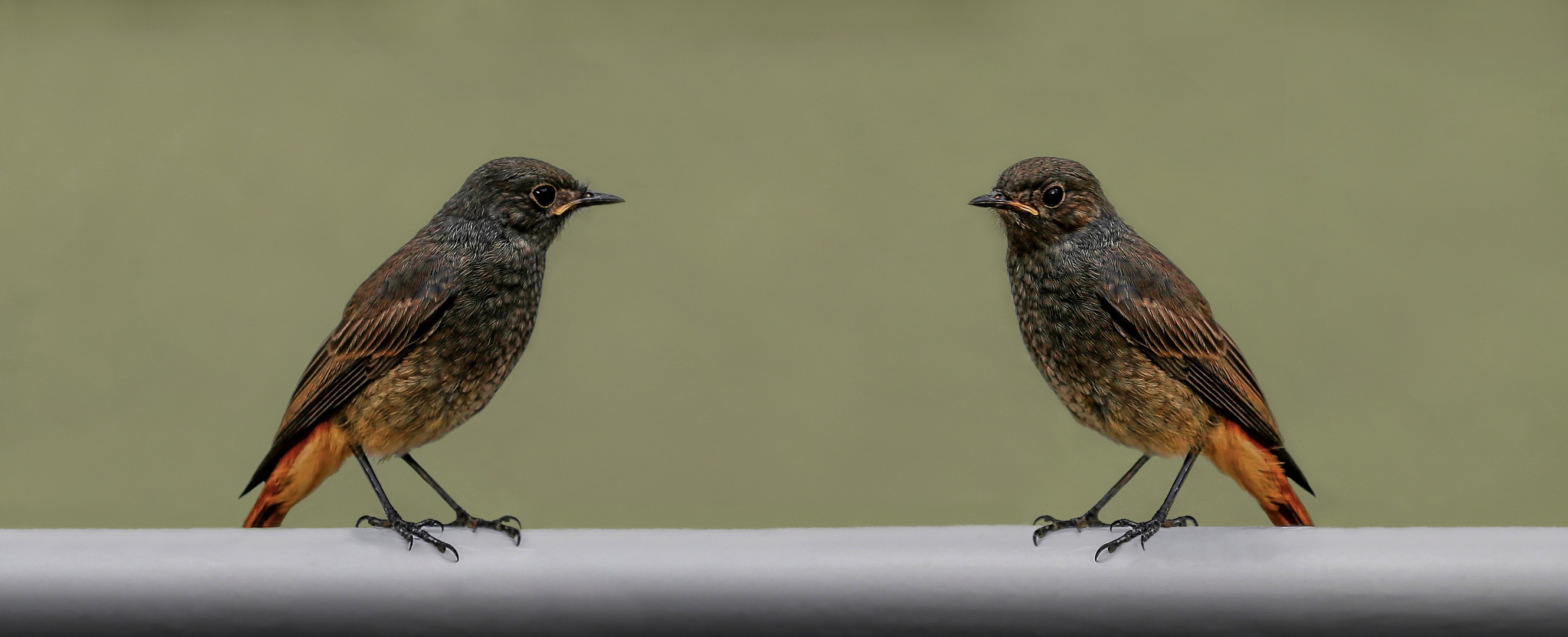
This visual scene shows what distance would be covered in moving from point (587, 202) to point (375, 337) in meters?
0.36

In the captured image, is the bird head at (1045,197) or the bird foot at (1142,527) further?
the bird head at (1045,197)

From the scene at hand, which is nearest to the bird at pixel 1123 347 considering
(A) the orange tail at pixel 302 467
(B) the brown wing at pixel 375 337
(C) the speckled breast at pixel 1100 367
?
(C) the speckled breast at pixel 1100 367

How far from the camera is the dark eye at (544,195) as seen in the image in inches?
60.7

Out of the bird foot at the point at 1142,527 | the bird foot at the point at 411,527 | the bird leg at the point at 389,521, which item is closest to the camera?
the bird foot at the point at 1142,527

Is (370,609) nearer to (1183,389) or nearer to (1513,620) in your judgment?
(1513,620)

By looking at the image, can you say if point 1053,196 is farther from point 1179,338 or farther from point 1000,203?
point 1179,338

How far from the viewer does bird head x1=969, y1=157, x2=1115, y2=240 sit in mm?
1530

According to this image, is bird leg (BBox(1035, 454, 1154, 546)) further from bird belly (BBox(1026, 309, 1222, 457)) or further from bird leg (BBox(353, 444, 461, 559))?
bird leg (BBox(353, 444, 461, 559))

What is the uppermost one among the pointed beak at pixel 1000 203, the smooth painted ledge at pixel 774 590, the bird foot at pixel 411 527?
the pointed beak at pixel 1000 203

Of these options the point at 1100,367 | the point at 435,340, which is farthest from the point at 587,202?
the point at 1100,367

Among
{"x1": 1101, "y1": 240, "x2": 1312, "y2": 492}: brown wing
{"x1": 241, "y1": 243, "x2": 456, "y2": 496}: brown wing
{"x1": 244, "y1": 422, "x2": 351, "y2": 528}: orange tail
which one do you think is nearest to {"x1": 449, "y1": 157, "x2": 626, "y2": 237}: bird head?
{"x1": 241, "y1": 243, "x2": 456, "y2": 496}: brown wing

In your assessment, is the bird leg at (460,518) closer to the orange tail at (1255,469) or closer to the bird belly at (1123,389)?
the bird belly at (1123,389)

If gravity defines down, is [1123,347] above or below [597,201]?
below

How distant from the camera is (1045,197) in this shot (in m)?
1.54
